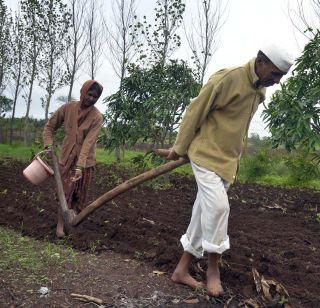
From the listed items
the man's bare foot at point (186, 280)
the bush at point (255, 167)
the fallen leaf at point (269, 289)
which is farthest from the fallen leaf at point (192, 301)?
the bush at point (255, 167)

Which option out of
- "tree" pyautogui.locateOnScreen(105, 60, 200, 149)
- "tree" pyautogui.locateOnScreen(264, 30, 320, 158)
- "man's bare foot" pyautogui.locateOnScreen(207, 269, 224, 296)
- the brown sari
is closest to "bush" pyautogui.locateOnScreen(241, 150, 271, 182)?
"tree" pyautogui.locateOnScreen(105, 60, 200, 149)

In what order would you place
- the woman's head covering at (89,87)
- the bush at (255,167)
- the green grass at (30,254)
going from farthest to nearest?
the bush at (255,167), the woman's head covering at (89,87), the green grass at (30,254)

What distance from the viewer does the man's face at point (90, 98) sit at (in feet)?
14.2

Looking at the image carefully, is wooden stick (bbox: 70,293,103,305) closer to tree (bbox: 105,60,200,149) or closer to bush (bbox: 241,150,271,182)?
tree (bbox: 105,60,200,149)

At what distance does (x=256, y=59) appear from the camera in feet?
9.90

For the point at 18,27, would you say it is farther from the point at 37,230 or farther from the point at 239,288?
the point at 239,288

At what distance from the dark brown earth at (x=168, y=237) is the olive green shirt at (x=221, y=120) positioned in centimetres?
87

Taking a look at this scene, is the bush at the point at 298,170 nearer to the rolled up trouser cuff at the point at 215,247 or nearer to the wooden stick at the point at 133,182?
the wooden stick at the point at 133,182

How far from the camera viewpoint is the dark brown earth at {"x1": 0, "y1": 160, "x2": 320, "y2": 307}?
10.6 feet

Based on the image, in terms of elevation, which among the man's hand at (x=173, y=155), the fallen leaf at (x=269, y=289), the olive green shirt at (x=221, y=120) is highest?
the olive green shirt at (x=221, y=120)

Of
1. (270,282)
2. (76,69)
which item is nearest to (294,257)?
(270,282)

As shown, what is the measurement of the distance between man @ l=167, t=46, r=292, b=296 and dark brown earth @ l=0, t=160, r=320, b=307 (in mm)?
357

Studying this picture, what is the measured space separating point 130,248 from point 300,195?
4.78 metres

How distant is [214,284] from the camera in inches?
122
